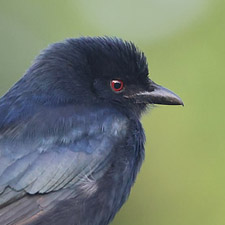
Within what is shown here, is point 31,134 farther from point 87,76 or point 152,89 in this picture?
point 152,89

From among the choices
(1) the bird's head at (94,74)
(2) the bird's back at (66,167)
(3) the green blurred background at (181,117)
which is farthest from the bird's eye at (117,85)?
(3) the green blurred background at (181,117)

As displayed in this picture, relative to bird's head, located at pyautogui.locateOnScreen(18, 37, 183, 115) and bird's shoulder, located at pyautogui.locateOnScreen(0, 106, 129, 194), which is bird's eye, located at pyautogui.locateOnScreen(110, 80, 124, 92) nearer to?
bird's head, located at pyautogui.locateOnScreen(18, 37, 183, 115)

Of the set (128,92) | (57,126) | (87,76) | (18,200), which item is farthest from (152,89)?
(18,200)

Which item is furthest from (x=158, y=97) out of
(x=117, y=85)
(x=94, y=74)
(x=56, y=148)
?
(x=56, y=148)

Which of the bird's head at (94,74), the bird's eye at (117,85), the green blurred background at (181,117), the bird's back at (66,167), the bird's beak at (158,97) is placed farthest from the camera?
the green blurred background at (181,117)

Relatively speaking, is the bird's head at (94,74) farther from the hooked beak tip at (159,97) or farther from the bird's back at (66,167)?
the bird's back at (66,167)

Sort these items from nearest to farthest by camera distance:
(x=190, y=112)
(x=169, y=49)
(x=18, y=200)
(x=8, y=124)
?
(x=18, y=200)
(x=8, y=124)
(x=190, y=112)
(x=169, y=49)

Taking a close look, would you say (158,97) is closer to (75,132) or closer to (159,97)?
(159,97)
